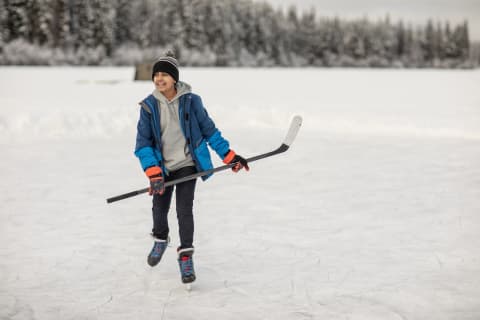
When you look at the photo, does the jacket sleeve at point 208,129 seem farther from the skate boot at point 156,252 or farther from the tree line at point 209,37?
the tree line at point 209,37

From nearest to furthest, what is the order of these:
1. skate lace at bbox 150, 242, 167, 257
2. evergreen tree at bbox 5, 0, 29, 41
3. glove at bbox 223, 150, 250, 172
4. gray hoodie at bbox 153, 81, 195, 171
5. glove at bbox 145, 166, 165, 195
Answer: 1. glove at bbox 145, 166, 165, 195
2. gray hoodie at bbox 153, 81, 195, 171
3. glove at bbox 223, 150, 250, 172
4. skate lace at bbox 150, 242, 167, 257
5. evergreen tree at bbox 5, 0, 29, 41

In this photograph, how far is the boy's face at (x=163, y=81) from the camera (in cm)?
344

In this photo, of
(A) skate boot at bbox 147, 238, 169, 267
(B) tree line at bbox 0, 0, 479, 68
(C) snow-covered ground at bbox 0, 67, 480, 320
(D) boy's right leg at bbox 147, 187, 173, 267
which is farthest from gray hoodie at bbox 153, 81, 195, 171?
(B) tree line at bbox 0, 0, 479, 68

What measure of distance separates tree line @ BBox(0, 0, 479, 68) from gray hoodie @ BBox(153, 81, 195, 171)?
49593 millimetres

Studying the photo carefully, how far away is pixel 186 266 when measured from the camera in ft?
11.8

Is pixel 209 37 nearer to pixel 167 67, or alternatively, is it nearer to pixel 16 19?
pixel 16 19

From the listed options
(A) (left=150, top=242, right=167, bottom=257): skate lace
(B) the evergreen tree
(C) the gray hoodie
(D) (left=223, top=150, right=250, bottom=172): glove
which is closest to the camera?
(C) the gray hoodie

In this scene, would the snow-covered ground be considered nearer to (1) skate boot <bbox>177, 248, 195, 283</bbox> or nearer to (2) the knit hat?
(1) skate boot <bbox>177, 248, 195, 283</bbox>

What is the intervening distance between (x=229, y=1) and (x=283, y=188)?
8224cm

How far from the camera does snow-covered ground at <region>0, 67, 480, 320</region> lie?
11.2 feet

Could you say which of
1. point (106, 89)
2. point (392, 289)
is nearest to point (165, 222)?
point (392, 289)

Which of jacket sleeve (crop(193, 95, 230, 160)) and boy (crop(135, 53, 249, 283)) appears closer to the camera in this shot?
boy (crop(135, 53, 249, 283))

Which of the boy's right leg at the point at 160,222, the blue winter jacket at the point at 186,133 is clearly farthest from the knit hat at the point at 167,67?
the boy's right leg at the point at 160,222

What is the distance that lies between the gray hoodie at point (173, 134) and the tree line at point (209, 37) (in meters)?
49.6
